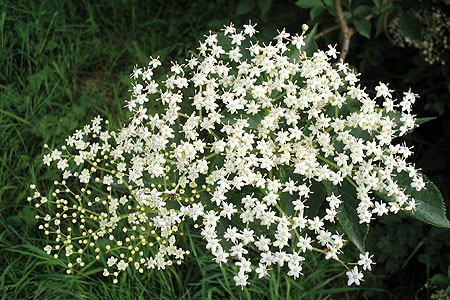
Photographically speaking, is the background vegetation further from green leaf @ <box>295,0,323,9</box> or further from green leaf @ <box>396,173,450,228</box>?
green leaf @ <box>396,173,450,228</box>

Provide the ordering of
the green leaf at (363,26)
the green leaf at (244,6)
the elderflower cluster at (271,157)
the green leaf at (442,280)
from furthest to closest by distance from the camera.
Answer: the green leaf at (244,6) < the green leaf at (363,26) < the green leaf at (442,280) < the elderflower cluster at (271,157)

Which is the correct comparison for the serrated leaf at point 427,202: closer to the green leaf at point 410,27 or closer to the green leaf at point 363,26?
the green leaf at point 363,26

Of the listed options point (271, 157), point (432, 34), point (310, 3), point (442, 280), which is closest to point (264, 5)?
point (310, 3)

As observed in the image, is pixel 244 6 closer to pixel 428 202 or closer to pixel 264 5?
pixel 264 5

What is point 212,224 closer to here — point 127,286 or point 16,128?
point 127,286

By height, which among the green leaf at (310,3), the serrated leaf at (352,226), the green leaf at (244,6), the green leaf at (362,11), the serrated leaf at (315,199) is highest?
the green leaf at (244,6)

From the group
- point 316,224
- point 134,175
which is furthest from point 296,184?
point 134,175

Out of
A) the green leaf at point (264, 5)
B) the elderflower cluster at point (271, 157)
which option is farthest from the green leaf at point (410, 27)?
the elderflower cluster at point (271, 157)

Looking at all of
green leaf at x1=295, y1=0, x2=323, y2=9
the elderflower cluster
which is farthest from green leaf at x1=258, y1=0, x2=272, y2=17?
the elderflower cluster
